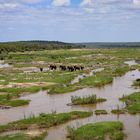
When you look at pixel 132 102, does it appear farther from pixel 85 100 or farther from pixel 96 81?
pixel 96 81

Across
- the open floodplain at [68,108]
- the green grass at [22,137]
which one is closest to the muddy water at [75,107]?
the open floodplain at [68,108]

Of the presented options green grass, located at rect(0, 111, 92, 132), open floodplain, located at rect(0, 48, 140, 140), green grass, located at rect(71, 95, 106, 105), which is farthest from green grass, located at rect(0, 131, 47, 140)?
green grass, located at rect(71, 95, 106, 105)

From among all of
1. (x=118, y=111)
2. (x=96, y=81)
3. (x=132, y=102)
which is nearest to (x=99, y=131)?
(x=118, y=111)

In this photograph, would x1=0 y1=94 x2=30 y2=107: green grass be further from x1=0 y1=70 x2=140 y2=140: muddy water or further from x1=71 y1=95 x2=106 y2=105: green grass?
x1=71 y1=95 x2=106 y2=105: green grass

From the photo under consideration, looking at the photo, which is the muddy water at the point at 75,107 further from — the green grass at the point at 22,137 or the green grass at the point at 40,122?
the green grass at the point at 40,122

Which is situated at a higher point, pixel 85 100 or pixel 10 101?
pixel 85 100

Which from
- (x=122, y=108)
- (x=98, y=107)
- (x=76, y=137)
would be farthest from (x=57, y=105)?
(x=76, y=137)
